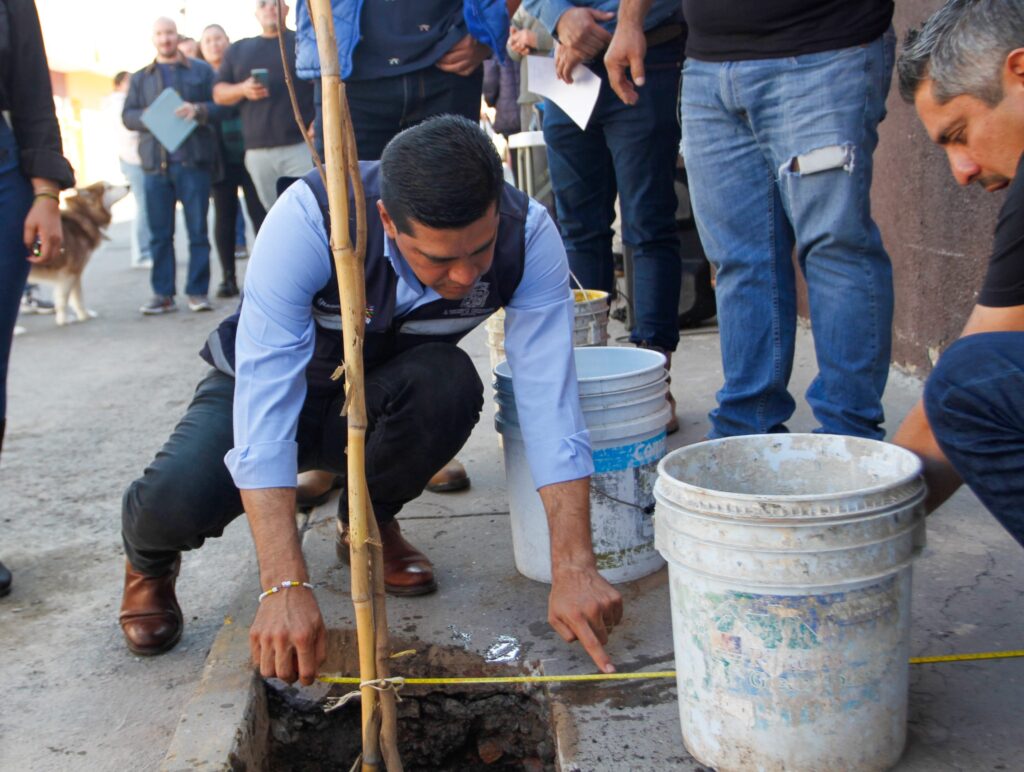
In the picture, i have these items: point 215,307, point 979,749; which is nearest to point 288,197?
point 979,749

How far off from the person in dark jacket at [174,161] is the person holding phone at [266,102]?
0.95 meters

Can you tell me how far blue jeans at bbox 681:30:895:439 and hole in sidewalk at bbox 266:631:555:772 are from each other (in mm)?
1136

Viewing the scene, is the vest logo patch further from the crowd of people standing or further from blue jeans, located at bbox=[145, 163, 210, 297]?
blue jeans, located at bbox=[145, 163, 210, 297]

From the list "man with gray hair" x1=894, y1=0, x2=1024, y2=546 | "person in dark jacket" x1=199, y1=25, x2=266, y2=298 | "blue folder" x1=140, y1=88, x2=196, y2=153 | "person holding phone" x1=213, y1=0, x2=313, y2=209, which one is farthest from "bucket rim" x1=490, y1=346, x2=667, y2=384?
"person in dark jacket" x1=199, y1=25, x2=266, y2=298

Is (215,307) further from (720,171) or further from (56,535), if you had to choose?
(720,171)

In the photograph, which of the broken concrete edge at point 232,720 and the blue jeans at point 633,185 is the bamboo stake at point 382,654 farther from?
the blue jeans at point 633,185

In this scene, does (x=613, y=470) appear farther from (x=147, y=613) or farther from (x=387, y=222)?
(x=147, y=613)

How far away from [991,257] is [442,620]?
1560mm

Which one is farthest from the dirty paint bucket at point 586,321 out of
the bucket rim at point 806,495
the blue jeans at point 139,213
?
the blue jeans at point 139,213

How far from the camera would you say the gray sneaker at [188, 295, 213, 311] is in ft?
28.7

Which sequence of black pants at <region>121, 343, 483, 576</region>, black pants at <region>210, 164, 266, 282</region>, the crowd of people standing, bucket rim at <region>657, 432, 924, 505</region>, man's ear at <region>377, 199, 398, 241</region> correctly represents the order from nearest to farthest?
bucket rim at <region>657, 432, 924, 505</region> < the crowd of people standing < man's ear at <region>377, 199, 398, 241</region> < black pants at <region>121, 343, 483, 576</region> < black pants at <region>210, 164, 266, 282</region>

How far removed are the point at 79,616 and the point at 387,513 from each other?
1.03 metres

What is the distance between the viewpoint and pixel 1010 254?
1.88 m

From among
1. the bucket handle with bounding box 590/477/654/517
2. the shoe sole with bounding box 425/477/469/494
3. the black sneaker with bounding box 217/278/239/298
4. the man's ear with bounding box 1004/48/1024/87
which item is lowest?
the black sneaker with bounding box 217/278/239/298
